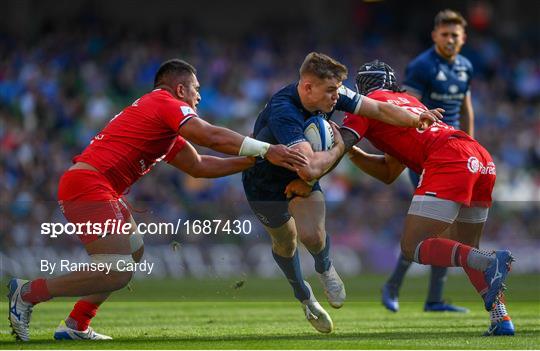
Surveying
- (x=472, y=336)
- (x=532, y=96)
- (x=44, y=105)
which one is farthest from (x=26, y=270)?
(x=532, y=96)

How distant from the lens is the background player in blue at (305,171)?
28.6 feet

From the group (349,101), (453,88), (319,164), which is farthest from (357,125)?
(453,88)

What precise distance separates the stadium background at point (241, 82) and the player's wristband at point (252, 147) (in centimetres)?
476

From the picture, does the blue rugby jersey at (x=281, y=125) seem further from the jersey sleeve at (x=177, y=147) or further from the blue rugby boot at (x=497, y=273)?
the blue rugby boot at (x=497, y=273)

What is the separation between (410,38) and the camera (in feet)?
94.9

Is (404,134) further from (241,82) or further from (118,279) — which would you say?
(241,82)

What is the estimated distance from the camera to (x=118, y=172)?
860 centimetres

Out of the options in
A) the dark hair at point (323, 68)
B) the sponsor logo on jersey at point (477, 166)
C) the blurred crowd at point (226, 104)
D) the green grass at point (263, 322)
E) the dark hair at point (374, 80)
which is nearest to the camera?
the green grass at point (263, 322)

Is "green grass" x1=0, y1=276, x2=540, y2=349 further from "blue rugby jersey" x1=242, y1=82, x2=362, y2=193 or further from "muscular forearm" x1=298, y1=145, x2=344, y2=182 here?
"muscular forearm" x1=298, y1=145, x2=344, y2=182

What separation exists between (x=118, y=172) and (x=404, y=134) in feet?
7.79

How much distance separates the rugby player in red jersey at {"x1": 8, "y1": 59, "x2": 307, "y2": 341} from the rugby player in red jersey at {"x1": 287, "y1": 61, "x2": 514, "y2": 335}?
3.41 ft

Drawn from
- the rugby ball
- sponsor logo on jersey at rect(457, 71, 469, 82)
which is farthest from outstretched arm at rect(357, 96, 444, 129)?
sponsor logo on jersey at rect(457, 71, 469, 82)

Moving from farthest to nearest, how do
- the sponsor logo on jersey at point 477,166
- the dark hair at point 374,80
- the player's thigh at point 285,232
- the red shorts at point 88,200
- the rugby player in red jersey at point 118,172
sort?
the dark hair at point 374,80, the player's thigh at point 285,232, the sponsor logo on jersey at point 477,166, the red shorts at point 88,200, the rugby player in red jersey at point 118,172

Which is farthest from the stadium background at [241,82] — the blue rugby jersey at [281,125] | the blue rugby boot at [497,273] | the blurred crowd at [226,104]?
the blue rugby boot at [497,273]
